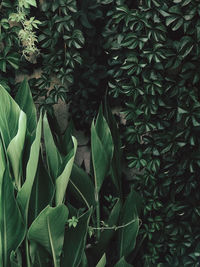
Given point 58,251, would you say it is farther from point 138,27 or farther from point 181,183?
point 138,27

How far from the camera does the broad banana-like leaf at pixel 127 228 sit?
2.08 metres

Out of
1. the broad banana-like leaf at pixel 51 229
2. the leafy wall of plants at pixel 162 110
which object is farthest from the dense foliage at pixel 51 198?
the leafy wall of plants at pixel 162 110

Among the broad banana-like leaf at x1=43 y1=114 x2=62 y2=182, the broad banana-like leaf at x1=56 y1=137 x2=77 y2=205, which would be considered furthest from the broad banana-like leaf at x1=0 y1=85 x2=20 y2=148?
the broad banana-like leaf at x1=56 y1=137 x2=77 y2=205

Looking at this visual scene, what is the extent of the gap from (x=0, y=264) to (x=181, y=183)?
962 mm

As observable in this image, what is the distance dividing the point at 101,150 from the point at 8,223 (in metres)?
0.55

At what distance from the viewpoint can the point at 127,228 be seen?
2090mm

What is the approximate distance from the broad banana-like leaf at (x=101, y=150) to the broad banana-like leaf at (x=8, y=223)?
18.0 inches

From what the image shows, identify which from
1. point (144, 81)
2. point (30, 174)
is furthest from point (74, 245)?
point (144, 81)

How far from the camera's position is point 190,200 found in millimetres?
2141

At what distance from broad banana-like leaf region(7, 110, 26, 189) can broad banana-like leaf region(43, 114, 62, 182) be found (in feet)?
0.42

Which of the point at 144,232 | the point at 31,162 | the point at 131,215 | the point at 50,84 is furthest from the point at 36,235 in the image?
the point at 50,84

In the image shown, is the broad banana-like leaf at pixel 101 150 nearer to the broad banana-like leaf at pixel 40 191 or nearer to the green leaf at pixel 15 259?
the broad banana-like leaf at pixel 40 191

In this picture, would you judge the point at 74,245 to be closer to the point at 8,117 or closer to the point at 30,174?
the point at 30,174

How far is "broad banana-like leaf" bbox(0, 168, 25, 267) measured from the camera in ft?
5.53
